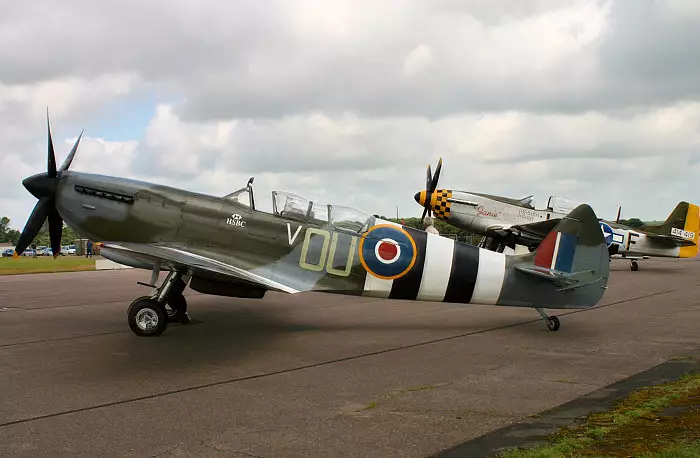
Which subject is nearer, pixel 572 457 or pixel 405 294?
pixel 572 457

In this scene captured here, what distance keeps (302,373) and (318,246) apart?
294 cm

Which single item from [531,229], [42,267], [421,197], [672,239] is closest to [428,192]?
[421,197]

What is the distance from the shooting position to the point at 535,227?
19859 mm

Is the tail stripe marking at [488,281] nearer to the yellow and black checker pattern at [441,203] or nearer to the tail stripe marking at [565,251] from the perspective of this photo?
the tail stripe marking at [565,251]

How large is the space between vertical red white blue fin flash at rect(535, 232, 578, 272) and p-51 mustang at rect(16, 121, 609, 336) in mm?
16

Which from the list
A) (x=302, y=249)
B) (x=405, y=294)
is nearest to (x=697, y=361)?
(x=405, y=294)

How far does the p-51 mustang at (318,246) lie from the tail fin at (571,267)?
0.05 ft

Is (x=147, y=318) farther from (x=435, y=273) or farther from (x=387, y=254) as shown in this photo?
(x=435, y=273)

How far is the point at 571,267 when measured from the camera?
356 inches

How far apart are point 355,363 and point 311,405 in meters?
1.87

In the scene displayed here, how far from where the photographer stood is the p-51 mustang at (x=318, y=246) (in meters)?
9.03

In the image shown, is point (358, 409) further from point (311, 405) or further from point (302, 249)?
point (302, 249)

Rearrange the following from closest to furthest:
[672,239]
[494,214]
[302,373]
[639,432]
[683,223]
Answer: [639,432], [302,373], [494,214], [672,239], [683,223]

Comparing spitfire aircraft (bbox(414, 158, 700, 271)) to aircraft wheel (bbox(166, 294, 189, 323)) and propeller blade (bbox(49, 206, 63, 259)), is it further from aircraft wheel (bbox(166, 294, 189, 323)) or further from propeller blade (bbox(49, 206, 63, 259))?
propeller blade (bbox(49, 206, 63, 259))
